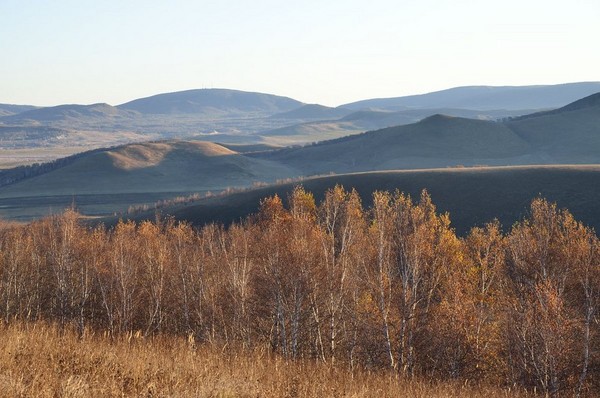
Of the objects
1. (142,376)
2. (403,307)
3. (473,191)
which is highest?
(142,376)

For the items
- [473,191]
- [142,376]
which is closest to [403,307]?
[142,376]

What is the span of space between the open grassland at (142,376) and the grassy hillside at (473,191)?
74318mm

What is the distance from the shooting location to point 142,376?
10273mm

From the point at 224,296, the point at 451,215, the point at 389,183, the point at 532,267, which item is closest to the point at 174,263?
the point at 224,296

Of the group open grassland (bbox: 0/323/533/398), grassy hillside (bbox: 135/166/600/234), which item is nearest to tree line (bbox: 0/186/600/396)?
open grassland (bbox: 0/323/533/398)

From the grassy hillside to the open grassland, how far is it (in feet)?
244

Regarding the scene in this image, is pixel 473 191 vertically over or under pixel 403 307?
over

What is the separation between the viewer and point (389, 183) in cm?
11250

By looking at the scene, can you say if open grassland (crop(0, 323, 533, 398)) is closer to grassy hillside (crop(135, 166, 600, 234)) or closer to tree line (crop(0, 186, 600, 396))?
tree line (crop(0, 186, 600, 396))

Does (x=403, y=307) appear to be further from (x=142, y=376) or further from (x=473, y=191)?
(x=473, y=191)

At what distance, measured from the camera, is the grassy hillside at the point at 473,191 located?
87688 mm

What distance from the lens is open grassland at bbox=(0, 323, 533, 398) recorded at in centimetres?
938

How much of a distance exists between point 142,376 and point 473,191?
93.8 meters

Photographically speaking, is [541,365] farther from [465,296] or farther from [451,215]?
[451,215]
